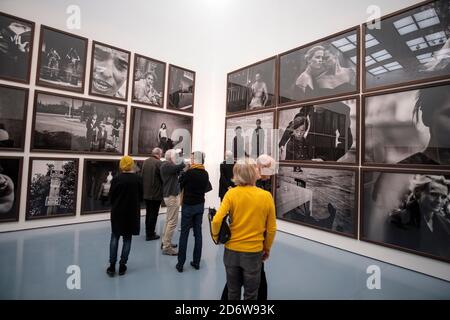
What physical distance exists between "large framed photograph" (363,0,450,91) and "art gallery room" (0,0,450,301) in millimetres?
22

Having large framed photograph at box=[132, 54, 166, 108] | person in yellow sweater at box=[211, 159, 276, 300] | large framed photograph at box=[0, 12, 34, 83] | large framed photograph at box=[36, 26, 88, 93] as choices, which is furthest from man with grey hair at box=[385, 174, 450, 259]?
large framed photograph at box=[0, 12, 34, 83]

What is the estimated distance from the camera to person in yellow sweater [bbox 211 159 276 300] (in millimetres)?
2158

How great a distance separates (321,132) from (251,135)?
2.12 m

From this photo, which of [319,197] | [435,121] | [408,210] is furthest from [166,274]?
[435,121]

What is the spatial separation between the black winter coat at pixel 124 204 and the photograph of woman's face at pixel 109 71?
148 inches

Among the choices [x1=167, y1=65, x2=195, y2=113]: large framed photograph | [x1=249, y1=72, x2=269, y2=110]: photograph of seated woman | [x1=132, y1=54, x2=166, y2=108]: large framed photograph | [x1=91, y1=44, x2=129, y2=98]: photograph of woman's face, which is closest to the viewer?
[x1=91, y1=44, x2=129, y2=98]: photograph of woman's face

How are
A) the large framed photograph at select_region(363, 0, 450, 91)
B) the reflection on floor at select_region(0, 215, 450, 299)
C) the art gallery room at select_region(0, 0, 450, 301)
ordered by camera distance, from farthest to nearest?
the large framed photograph at select_region(363, 0, 450, 91)
the art gallery room at select_region(0, 0, 450, 301)
the reflection on floor at select_region(0, 215, 450, 299)

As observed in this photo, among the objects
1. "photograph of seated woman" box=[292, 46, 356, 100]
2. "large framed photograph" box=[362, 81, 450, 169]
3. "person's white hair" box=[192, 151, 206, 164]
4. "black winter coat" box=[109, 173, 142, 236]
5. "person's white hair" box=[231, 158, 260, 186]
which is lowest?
"black winter coat" box=[109, 173, 142, 236]

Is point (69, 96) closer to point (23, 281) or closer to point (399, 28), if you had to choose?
point (23, 281)

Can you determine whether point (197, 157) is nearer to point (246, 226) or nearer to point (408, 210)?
point (246, 226)

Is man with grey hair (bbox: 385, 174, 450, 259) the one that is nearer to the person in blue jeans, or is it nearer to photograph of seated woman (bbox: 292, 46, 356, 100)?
photograph of seated woman (bbox: 292, 46, 356, 100)

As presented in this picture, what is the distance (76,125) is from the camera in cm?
583
